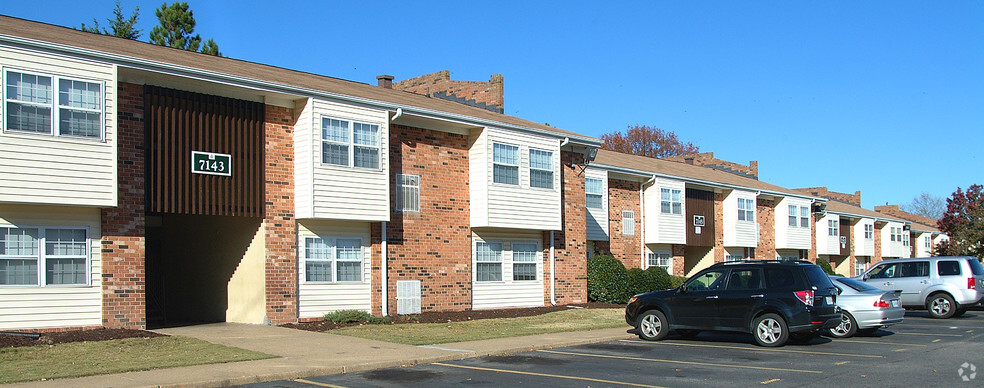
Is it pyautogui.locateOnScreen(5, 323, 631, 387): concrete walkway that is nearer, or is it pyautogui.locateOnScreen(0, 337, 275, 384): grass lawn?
pyautogui.locateOnScreen(5, 323, 631, 387): concrete walkway

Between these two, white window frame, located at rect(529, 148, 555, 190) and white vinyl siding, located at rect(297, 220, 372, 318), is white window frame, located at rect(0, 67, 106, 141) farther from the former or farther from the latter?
white window frame, located at rect(529, 148, 555, 190)

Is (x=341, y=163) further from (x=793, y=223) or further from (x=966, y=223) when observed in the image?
(x=966, y=223)

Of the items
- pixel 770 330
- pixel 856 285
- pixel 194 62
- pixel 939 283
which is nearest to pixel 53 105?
pixel 194 62

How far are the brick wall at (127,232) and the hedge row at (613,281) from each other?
1491 centimetres

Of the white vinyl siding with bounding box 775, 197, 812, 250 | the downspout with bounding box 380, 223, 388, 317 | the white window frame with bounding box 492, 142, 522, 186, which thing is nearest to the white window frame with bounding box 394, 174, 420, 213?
the downspout with bounding box 380, 223, 388, 317

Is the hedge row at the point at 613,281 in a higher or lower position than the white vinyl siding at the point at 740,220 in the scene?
lower

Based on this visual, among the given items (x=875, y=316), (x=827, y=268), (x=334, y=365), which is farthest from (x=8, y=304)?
(x=827, y=268)

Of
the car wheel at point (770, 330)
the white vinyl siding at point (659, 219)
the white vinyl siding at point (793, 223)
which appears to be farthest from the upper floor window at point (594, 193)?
the white vinyl siding at point (793, 223)

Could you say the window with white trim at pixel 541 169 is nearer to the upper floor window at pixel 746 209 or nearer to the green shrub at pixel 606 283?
the green shrub at pixel 606 283

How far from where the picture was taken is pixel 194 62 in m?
18.6

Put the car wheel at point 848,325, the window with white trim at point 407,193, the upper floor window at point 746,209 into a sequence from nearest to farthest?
the car wheel at point 848,325, the window with white trim at point 407,193, the upper floor window at point 746,209

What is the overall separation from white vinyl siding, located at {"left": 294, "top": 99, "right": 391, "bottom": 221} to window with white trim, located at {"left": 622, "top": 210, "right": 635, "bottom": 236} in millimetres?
14299

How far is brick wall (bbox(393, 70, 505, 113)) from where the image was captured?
94.2 ft

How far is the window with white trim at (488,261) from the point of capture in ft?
76.3
